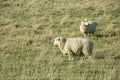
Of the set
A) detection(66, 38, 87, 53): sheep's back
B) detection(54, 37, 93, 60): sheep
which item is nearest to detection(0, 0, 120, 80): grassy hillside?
detection(54, 37, 93, 60): sheep

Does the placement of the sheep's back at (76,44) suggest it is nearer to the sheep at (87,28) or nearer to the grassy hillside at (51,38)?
the grassy hillside at (51,38)

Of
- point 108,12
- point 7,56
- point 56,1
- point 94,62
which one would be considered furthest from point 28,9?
point 94,62

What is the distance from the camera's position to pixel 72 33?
15.8 m

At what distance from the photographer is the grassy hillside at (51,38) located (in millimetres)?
9486

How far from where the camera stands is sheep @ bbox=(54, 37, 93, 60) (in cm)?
1095

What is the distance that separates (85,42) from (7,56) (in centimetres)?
286

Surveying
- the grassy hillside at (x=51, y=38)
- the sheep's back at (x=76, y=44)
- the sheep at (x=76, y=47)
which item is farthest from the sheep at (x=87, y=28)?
the sheep's back at (x=76, y=44)

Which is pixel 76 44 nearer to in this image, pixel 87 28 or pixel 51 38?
pixel 51 38

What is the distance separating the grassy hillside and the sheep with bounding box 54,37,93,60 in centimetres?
24

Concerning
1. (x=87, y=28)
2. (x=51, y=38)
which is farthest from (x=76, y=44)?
(x=87, y=28)

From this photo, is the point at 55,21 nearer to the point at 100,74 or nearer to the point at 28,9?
the point at 28,9

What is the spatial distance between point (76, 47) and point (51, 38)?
12.3ft

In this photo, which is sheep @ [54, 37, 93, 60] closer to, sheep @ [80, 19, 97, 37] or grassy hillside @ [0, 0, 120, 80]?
grassy hillside @ [0, 0, 120, 80]

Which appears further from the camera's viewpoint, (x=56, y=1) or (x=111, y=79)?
(x=56, y=1)
